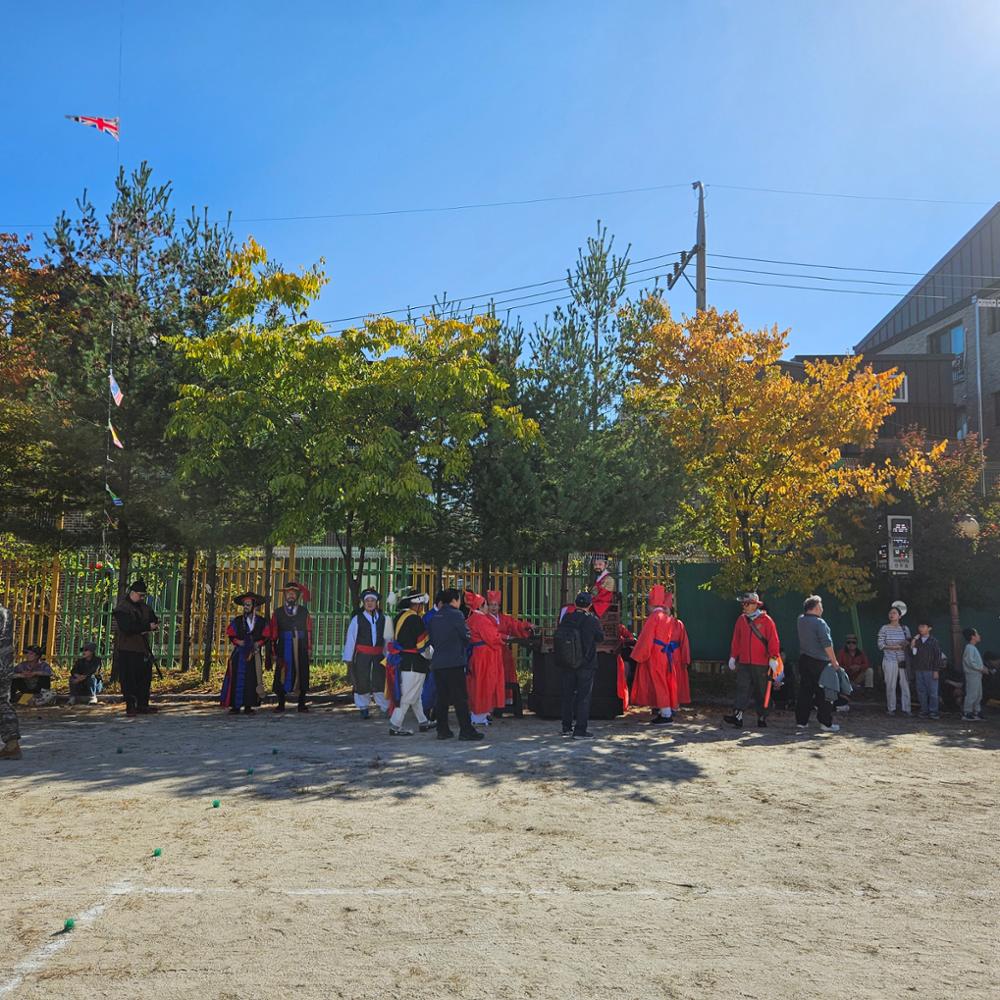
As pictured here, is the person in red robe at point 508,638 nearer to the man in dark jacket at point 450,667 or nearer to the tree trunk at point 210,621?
the man in dark jacket at point 450,667

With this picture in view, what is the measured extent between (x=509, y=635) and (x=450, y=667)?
2.32 meters

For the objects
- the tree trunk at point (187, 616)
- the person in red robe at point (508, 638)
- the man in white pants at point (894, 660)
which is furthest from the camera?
Answer: the tree trunk at point (187, 616)

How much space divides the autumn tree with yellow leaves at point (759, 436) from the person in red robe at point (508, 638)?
436 centimetres

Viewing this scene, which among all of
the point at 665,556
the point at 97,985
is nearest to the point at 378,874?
the point at 97,985

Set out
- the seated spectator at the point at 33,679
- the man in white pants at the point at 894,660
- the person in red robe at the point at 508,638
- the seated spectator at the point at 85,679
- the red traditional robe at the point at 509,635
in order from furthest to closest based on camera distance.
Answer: the man in white pants at the point at 894,660 → the seated spectator at the point at 85,679 → the seated spectator at the point at 33,679 → the red traditional robe at the point at 509,635 → the person in red robe at the point at 508,638

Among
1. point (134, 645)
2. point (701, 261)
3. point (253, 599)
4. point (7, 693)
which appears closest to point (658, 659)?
point (253, 599)

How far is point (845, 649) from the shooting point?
16156 millimetres

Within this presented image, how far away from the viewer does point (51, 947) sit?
14.0 feet

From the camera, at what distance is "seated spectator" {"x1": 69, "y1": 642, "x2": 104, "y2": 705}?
13570 mm

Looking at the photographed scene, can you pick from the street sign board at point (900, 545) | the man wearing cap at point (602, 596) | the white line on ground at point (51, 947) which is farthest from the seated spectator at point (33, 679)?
the street sign board at point (900, 545)

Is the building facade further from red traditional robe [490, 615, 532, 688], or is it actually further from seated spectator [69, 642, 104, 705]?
seated spectator [69, 642, 104, 705]

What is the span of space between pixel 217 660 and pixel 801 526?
1065 centimetres

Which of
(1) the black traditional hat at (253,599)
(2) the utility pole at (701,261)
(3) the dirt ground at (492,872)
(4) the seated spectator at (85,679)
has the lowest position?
(3) the dirt ground at (492,872)

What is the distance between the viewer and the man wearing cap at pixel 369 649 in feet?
40.7
